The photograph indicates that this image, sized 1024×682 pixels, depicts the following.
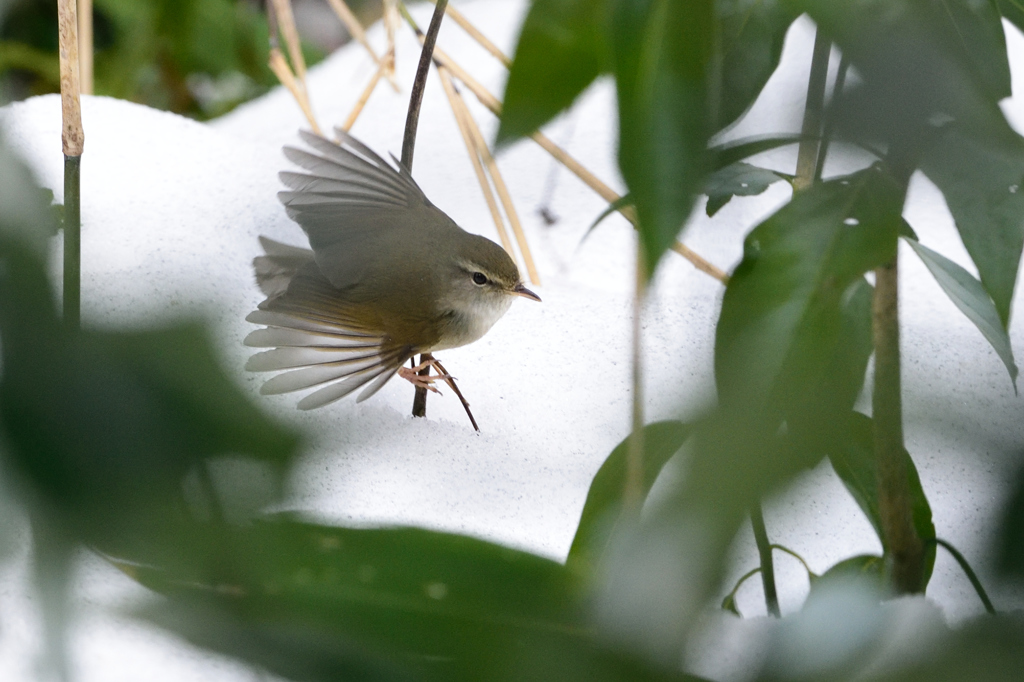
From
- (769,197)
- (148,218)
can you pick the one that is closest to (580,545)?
(148,218)

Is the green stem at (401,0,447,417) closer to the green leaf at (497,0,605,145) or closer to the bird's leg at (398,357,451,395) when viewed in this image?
the bird's leg at (398,357,451,395)

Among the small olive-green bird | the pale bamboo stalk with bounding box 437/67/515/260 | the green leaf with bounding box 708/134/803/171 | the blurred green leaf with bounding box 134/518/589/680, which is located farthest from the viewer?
the pale bamboo stalk with bounding box 437/67/515/260

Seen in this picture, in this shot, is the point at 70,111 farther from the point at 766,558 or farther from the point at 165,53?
the point at 165,53

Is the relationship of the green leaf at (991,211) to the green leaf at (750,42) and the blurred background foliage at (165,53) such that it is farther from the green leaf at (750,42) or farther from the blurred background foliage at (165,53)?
the blurred background foliage at (165,53)

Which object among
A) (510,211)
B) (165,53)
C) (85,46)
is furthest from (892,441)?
(165,53)

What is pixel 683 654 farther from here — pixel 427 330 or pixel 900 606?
pixel 427 330

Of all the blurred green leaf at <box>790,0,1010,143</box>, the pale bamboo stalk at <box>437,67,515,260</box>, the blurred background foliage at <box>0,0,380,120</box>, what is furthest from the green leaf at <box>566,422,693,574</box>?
the blurred background foliage at <box>0,0,380,120</box>
